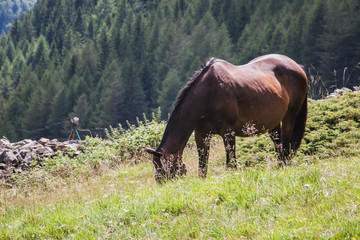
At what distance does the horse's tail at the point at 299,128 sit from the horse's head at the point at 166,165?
7.24 feet

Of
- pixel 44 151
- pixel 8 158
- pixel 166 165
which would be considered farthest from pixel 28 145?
pixel 166 165

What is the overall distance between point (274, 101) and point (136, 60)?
8134cm

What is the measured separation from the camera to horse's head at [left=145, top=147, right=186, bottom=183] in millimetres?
4738

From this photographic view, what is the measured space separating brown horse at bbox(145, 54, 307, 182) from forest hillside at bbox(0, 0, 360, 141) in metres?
47.6

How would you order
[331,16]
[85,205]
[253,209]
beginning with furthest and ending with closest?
[331,16] → [85,205] → [253,209]

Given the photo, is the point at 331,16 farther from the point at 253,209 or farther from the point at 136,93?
the point at 253,209

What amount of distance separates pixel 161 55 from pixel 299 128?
74722 millimetres

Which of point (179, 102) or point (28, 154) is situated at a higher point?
point (179, 102)

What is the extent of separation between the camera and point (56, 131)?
7419 cm

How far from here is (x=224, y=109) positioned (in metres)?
5.06

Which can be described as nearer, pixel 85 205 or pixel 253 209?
pixel 253 209

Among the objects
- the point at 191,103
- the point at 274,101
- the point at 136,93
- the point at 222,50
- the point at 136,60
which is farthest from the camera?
the point at 136,60

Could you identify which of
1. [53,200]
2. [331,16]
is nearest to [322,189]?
[53,200]

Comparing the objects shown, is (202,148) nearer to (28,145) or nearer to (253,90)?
(253,90)
